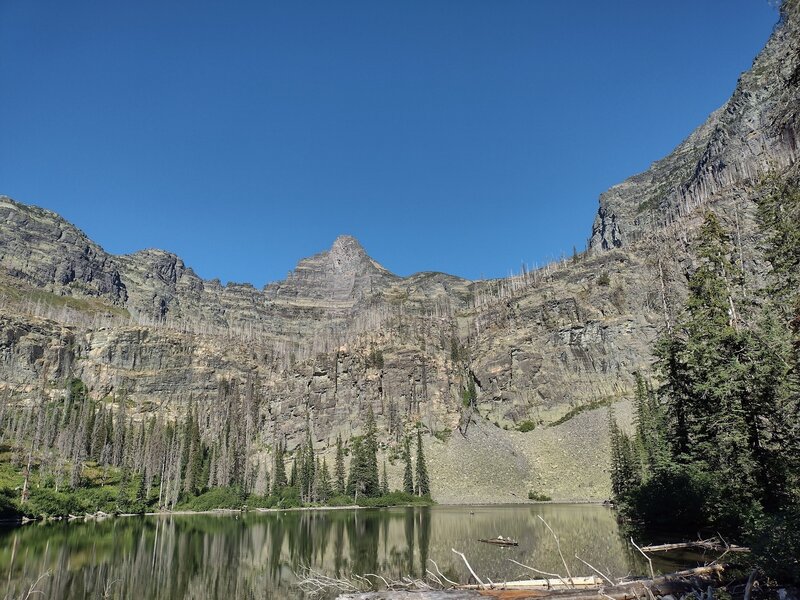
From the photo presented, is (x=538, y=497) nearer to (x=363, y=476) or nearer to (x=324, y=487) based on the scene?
(x=363, y=476)

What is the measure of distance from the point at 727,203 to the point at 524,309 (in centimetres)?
6198

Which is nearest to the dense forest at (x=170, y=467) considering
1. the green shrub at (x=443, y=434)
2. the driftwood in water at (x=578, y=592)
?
the green shrub at (x=443, y=434)

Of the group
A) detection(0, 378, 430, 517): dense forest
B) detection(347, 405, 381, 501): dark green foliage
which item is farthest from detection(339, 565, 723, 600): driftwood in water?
detection(347, 405, 381, 501): dark green foliage

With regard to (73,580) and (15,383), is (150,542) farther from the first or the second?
(15,383)

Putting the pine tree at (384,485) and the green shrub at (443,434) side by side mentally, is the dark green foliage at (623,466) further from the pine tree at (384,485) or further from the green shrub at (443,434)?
the green shrub at (443,434)

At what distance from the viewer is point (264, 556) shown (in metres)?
40.2

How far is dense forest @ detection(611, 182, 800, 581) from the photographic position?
23.0 m

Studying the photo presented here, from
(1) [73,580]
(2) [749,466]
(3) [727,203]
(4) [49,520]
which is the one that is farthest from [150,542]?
(3) [727,203]

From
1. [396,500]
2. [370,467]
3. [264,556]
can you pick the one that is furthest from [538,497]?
[264,556]

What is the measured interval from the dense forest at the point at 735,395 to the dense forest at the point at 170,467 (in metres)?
77.3

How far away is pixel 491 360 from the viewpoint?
157375 millimetres

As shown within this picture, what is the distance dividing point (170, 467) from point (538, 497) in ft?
260

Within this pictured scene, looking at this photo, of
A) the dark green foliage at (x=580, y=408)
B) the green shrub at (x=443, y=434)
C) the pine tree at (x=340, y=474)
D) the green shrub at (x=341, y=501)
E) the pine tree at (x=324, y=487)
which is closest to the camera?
the green shrub at (x=341, y=501)

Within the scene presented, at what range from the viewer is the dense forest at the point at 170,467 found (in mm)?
99500
